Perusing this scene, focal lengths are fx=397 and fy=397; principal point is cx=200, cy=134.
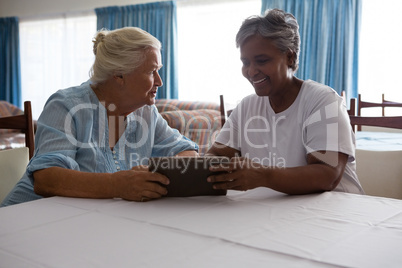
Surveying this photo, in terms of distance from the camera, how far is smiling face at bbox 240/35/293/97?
1.52 m

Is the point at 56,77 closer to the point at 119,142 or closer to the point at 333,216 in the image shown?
the point at 119,142

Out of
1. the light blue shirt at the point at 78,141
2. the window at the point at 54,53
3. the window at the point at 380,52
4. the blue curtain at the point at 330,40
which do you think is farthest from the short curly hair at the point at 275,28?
the window at the point at 54,53

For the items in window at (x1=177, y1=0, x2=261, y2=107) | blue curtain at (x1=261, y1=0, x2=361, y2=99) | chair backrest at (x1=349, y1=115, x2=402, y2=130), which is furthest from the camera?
window at (x1=177, y1=0, x2=261, y2=107)

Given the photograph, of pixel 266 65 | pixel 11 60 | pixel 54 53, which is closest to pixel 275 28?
pixel 266 65

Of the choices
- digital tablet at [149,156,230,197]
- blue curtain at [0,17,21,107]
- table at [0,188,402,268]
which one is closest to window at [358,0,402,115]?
table at [0,188,402,268]

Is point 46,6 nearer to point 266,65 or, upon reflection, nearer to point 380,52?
point 380,52

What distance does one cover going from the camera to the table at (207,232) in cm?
72

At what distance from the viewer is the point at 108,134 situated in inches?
60.3

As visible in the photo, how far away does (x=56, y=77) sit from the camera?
6.59 meters

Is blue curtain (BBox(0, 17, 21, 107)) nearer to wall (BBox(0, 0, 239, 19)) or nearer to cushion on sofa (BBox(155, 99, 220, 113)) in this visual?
wall (BBox(0, 0, 239, 19))

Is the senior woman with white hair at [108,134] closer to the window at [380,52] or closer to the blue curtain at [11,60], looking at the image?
the window at [380,52]

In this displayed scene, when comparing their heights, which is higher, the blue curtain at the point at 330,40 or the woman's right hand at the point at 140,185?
the blue curtain at the point at 330,40

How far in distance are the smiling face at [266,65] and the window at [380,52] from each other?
3421 millimetres

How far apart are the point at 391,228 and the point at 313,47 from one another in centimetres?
412
